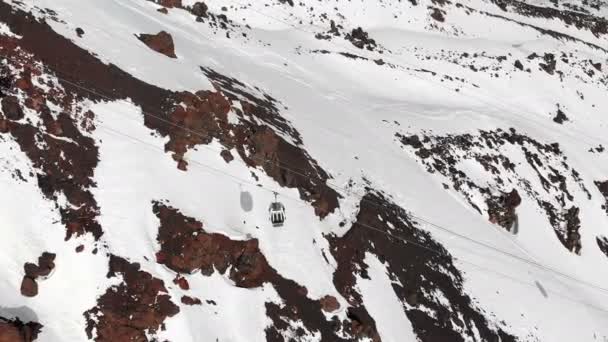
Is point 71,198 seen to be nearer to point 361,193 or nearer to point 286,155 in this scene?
Result: point 286,155

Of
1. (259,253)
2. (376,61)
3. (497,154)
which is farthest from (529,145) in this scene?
(259,253)

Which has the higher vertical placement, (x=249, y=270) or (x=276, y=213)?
(x=276, y=213)

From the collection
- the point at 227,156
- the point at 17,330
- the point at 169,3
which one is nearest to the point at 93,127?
the point at 227,156

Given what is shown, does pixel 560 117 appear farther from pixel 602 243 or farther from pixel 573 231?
pixel 573 231

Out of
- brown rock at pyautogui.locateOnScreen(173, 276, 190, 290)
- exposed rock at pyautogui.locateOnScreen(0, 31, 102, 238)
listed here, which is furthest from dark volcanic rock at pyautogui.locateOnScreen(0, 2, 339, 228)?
brown rock at pyautogui.locateOnScreen(173, 276, 190, 290)

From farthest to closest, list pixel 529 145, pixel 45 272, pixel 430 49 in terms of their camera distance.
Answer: pixel 430 49 < pixel 529 145 < pixel 45 272

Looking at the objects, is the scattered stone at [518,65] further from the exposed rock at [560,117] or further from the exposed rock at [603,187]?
the exposed rock at [603,187]

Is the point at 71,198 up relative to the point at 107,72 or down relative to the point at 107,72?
down
